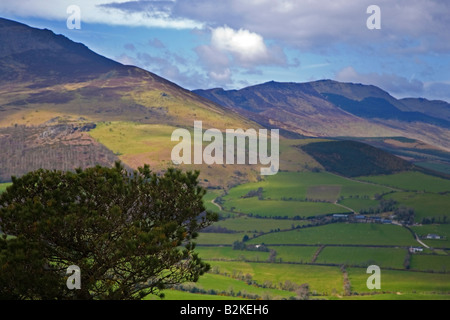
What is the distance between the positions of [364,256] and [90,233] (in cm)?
10982

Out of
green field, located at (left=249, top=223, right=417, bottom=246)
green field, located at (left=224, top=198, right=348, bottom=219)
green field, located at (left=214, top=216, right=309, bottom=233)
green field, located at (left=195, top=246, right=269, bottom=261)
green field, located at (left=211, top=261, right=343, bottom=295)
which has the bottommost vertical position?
green field, located at (left=211, top=261, right=343, bottom=295)

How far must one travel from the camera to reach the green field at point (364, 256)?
121 m

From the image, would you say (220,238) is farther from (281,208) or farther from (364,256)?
(364,256)

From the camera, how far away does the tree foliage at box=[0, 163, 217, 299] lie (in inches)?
965

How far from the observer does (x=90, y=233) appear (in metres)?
26.0

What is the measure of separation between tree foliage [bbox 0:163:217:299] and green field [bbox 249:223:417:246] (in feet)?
368

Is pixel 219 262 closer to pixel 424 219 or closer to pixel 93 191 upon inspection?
pixel 424 219

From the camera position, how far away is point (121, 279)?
27.6 meters

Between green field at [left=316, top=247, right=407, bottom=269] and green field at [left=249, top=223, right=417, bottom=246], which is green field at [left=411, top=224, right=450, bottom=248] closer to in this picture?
green field at [left=249, top=223, right=417, bottom=246]

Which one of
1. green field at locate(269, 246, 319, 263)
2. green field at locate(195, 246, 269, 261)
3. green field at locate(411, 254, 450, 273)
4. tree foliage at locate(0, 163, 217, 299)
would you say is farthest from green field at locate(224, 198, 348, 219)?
tree foliage at locate(0, 163, 217, 299)

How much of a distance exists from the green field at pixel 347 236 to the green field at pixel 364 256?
5.76m

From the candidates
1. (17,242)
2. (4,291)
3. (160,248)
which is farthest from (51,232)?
(160,248)

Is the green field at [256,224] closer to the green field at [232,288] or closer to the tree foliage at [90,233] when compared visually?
the green field at [232,288]

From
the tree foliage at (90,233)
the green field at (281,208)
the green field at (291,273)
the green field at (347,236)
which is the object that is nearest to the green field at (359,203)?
the green field at (281,208)
